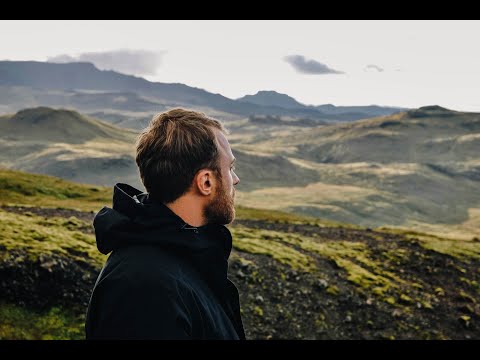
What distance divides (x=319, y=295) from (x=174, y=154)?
76.4 ft

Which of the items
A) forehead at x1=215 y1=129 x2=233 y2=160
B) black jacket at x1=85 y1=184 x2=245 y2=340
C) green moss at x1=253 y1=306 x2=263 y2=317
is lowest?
green moss at x1=253 y1=306 x2=263 y2=317

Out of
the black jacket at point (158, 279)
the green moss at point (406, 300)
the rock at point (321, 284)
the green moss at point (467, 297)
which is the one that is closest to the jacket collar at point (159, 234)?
the black jacket at point (158, 279)

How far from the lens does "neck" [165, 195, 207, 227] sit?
4105mm

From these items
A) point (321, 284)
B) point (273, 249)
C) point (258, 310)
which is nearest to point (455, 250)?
point (273, 249)

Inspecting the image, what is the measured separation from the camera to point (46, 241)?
75.6 feet

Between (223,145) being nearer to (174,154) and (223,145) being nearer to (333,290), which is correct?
(174,154)

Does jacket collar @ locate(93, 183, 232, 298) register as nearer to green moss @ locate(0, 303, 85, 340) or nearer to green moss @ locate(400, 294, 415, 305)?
green moss @ locate(0, 303, 85, 340)

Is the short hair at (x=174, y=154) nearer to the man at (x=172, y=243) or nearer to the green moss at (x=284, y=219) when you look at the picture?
the man at (x=172, y=243)

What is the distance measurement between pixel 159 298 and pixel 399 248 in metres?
41.3

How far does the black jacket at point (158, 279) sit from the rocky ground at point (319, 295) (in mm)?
16654

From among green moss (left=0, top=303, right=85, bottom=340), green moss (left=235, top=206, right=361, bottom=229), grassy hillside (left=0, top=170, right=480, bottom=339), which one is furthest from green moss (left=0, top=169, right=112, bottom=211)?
green moss (left=0, top=303, right=85, bottom=340)
